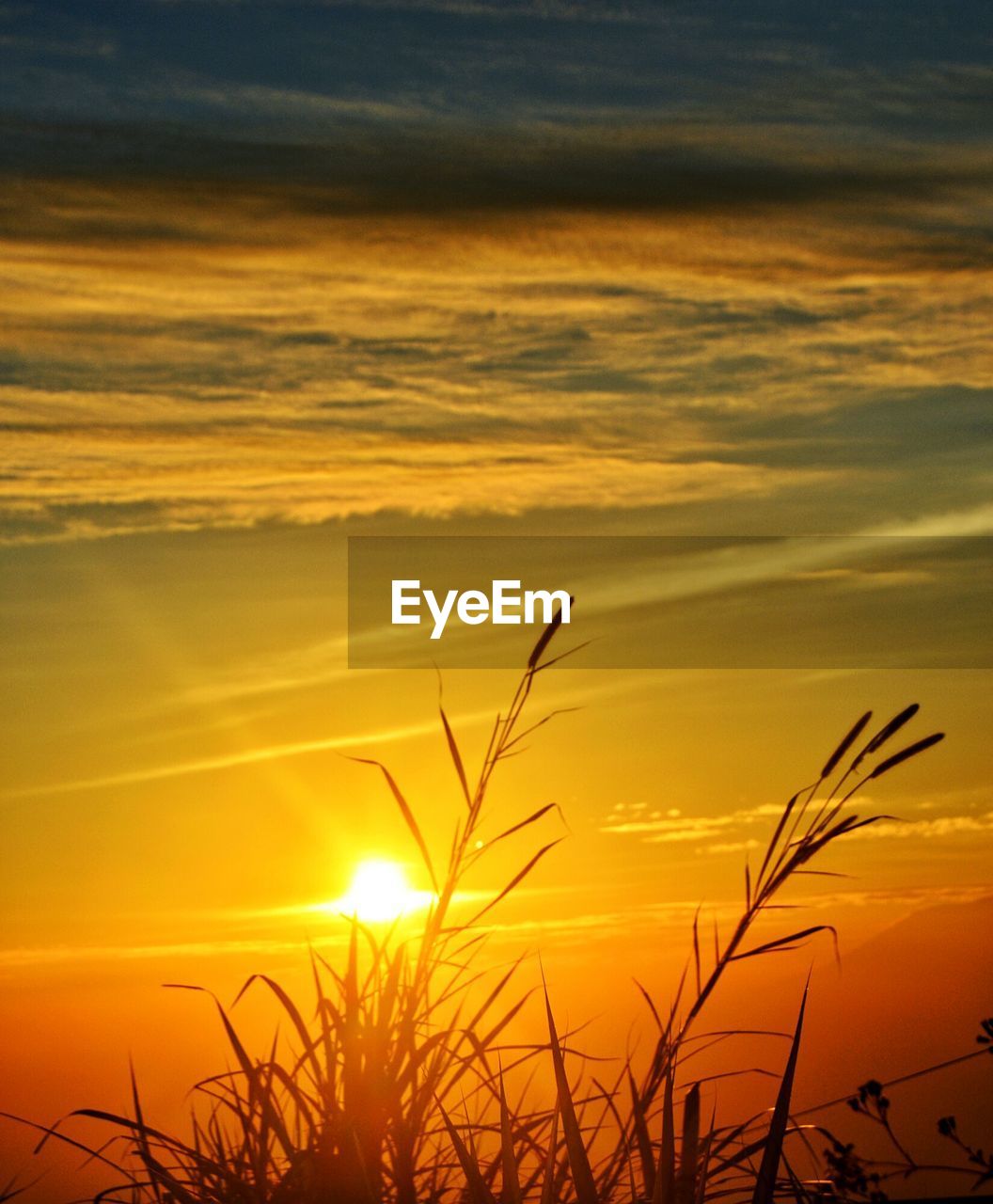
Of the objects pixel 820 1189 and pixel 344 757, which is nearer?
pixel 820 1189

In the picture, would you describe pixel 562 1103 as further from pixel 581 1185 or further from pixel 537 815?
pixel 537 815

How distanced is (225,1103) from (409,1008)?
0.57 meters

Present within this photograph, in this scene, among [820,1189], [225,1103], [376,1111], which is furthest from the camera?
[225,1103]

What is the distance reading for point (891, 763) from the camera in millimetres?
1653

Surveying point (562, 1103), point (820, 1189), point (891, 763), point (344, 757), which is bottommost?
point (820, 1189)

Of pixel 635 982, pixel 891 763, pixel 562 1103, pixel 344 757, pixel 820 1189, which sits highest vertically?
pixel 344 757

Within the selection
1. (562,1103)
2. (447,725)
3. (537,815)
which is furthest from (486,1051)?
(562,1103)

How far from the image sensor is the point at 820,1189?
192cm

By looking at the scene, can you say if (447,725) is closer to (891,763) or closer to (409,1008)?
(409,1008)

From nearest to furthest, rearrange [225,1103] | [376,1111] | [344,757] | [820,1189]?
1. [820,1189]
2. [376,1111]
3. [344,757]
4. [225,1103]

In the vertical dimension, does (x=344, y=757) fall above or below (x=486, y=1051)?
above

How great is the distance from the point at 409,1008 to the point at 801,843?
772 mm

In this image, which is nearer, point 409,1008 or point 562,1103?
point 562,1103

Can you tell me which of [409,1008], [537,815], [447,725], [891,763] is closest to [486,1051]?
[409,1008]
